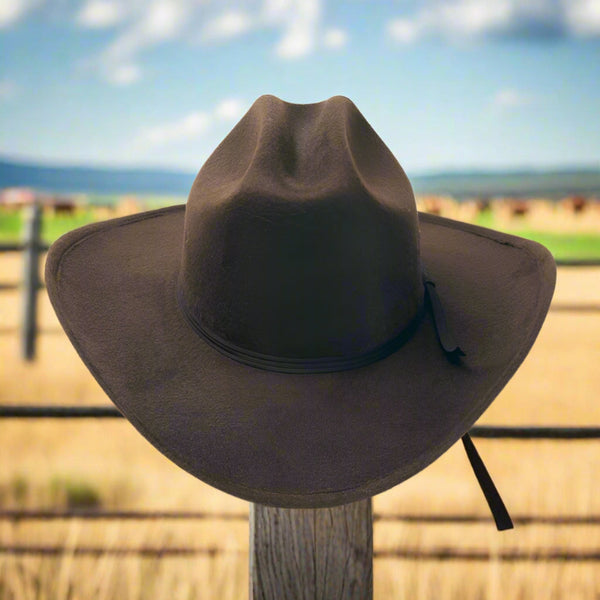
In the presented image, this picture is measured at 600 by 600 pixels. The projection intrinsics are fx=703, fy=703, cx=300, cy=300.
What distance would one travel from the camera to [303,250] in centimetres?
88

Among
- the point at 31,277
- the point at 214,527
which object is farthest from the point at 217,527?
the point at 31,277

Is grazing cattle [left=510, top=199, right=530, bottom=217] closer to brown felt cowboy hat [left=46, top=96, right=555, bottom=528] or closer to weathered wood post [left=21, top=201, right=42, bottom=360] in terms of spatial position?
weathered wood post [left=21, top=201, right=42, bottom=360]

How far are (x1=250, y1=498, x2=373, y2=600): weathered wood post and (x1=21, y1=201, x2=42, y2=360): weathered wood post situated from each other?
2963 millimetres

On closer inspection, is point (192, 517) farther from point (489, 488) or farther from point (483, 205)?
point (483, 205)

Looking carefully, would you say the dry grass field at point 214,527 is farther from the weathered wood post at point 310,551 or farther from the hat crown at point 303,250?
the hat crown at point 303,250

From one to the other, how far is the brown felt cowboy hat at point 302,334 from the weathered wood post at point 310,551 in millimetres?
345

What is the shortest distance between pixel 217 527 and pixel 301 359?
1.54 metres

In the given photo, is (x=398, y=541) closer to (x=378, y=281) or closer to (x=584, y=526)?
(x=584, y=526)

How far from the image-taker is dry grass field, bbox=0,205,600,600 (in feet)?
7.13

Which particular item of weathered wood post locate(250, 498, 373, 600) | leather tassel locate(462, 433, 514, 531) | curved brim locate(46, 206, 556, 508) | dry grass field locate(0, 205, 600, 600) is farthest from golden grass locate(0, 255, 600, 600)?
curved brim locate(46, 206, 556, 508)

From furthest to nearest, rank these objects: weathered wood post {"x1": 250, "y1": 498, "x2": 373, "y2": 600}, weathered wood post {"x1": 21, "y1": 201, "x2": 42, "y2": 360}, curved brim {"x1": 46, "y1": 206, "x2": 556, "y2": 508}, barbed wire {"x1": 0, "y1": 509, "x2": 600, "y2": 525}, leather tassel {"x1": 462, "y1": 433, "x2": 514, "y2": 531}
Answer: weathered wood post {"x1": 21, "y1": 201, "x2": 42, "y2": 360} → barbed wire {"x1": 0, "y1": 509, "x2": 600, "y2": 525} → weathered wood post {"x1": 250, "y1": 498, "x2": 373, "y2": 600} → leather tassel {"x1": 462, "y1": 433, "x2": 514, "y2": 531} → curved brim {"x1": 46, "y1": 206, "x2": 556, "y2": 508}

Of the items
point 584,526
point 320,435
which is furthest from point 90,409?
point 584,526

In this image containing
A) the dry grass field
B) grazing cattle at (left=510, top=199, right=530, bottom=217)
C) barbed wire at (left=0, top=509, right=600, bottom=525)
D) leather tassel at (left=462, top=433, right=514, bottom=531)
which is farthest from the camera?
grazing cattle at (left=510, top=199, right=530, bottom=217)

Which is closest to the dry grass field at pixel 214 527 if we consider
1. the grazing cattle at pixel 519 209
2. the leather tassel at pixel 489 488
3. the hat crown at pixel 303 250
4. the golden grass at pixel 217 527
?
the golden grass at pixel 217 527
